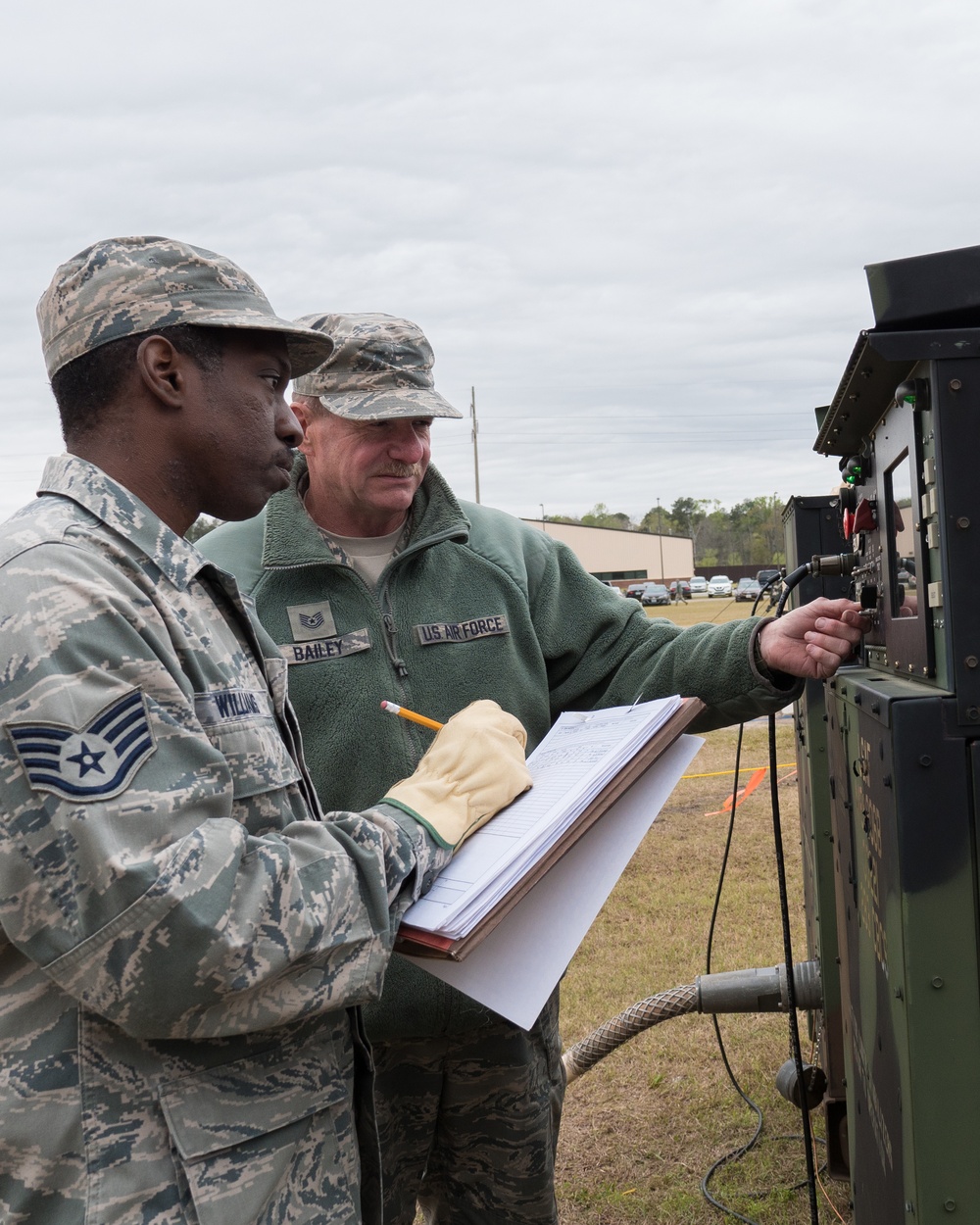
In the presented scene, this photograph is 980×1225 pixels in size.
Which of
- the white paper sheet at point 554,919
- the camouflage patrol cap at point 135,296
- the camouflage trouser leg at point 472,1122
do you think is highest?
the camouflage patrol cap at point 135,296

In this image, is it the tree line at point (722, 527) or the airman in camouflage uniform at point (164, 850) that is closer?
the airman in camouflage uniform at point (164, 850)

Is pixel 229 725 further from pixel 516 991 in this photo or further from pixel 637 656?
pixel 637 656

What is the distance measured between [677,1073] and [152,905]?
3.81 meters

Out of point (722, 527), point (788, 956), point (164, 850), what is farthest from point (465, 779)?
point (722, 527)

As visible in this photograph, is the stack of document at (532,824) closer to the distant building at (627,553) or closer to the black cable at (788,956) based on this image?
the black cable at (788,956)

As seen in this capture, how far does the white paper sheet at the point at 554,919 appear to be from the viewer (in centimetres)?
174

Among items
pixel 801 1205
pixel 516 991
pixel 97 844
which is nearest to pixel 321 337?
pixel 97 844

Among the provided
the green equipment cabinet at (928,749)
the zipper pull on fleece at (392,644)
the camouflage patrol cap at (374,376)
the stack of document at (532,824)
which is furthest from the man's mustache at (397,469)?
the green equipment cabinet at (928,749)

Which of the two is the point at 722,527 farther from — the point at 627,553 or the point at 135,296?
the point at 135,296

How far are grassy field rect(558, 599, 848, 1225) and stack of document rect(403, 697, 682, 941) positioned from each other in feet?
7.93

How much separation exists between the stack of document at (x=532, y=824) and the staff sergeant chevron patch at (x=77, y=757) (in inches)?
19.4

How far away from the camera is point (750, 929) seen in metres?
6.11

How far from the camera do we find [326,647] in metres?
2.65

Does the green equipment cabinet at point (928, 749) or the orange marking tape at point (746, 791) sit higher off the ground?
the green equipment cabinet at point (928, 749)
